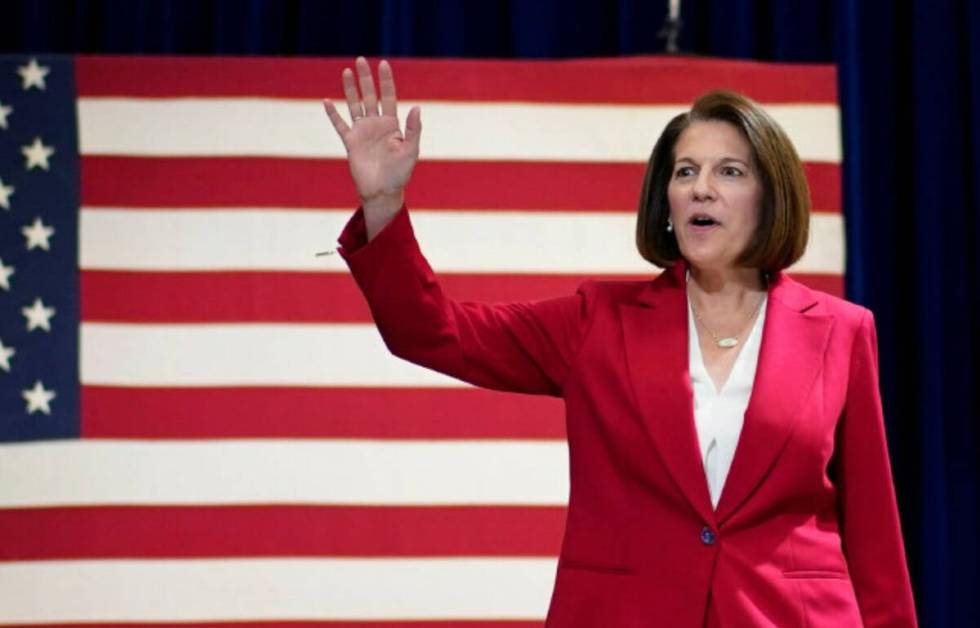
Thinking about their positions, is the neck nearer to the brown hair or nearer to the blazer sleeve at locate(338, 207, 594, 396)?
the brown hair

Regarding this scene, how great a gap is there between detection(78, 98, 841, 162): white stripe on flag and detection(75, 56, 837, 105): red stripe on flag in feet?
0.07

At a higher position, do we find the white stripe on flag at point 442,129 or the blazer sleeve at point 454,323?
the white stripe on flag at point 442,129

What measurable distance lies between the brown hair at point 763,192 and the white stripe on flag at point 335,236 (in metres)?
1.03

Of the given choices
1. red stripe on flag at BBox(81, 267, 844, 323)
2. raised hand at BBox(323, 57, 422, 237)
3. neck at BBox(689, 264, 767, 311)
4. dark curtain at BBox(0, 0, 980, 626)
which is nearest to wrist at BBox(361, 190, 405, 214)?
raised hand at BBox(323, 57, 422, 237)

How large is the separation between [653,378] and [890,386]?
5.33 ft

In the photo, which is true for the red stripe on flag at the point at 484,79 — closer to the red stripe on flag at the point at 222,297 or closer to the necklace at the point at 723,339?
the red stripe on flag at the point at 222,297

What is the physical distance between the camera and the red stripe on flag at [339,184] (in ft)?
9.52

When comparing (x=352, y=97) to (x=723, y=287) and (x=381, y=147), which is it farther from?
(x=723, y=287)

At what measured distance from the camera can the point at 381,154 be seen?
1.66 metres

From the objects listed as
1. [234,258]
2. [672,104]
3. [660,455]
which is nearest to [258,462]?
[234,258]

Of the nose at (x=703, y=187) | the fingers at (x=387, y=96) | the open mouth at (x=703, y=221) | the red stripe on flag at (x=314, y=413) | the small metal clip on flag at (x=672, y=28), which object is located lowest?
the red stripe on flag at (x=314, y=413)

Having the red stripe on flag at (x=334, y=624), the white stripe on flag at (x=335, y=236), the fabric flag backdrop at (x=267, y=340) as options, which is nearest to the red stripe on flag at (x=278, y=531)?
the fabric flag backdrop at (x=267, y=340)

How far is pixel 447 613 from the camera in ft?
9.46

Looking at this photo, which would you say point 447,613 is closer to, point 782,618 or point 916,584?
point 916,584
